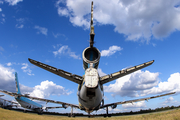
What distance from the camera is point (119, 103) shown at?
19.3 meters

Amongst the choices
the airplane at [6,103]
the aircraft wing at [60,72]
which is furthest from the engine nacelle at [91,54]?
the airplane at [6,103]

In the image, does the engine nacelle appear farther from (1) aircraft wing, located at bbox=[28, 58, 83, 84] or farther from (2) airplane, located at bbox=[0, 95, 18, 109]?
(2) airplane, located at bbox=[0, 95, 18, 109]

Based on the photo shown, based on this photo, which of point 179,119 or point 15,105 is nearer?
point 179,119

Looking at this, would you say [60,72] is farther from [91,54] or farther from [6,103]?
[6,103]

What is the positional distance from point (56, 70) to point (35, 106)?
4122 cm

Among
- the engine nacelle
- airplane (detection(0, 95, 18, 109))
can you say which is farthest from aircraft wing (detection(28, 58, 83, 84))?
airplane (detection(0, 95, 18, 109))

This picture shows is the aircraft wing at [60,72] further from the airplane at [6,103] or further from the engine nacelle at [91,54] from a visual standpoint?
the airplane at [6,103]

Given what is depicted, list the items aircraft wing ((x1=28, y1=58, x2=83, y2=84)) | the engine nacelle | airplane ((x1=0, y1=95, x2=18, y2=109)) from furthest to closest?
airplane ((x1=0, y1=95, x2=18, y2=109))
the engine nacelle
aircraft wing ((x1=28, y1=58, x2=83, y2=84))

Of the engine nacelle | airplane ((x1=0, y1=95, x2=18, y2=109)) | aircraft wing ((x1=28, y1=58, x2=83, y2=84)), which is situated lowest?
airplane ((x1=0, y1=95, x2=18, y2=109))

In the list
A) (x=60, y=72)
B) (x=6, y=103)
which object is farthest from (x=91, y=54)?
(x=6, y=103)

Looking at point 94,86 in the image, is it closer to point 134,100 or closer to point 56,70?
point 56,70

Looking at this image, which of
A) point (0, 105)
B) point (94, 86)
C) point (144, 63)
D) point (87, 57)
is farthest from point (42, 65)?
point (0, 105)

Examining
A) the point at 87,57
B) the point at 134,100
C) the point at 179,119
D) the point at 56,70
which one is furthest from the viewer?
the point at 134,100

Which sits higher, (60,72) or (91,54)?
(91,54)
